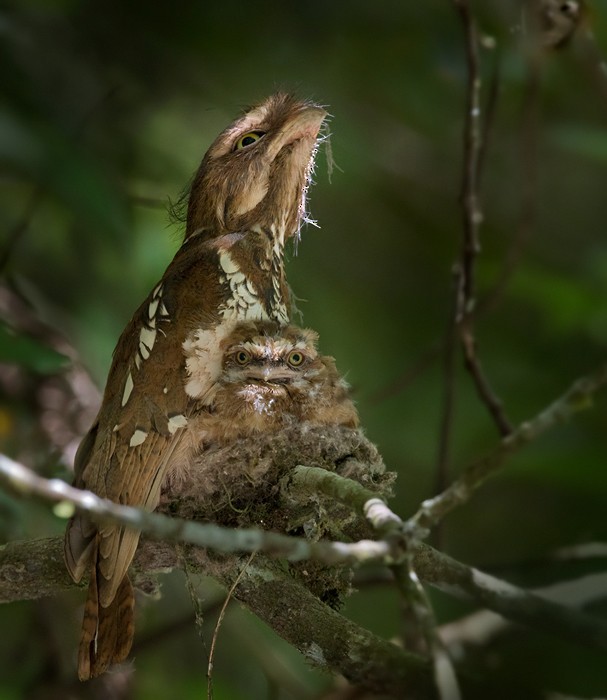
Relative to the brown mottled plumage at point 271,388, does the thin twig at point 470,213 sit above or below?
above

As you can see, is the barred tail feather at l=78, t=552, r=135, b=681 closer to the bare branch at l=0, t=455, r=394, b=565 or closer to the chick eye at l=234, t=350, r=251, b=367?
the chick eye at l=234, t=350, r=251, b=367

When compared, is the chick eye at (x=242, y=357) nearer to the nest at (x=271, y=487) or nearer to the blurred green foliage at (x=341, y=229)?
the nest at (x=271, y=487)

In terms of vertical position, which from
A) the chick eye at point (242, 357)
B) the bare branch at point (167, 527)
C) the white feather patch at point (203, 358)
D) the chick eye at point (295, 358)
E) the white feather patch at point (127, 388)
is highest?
the chick eye at point (295, 358)

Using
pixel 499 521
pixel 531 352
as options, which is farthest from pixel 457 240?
pixel 499 521

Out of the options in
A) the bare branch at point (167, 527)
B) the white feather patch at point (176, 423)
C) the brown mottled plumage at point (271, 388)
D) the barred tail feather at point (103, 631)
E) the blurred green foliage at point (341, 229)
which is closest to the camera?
the bare branch at point (167, 527)

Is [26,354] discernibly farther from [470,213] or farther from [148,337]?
[470,213]

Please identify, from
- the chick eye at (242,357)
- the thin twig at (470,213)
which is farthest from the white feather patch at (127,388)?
the thin twig at (470,213)
